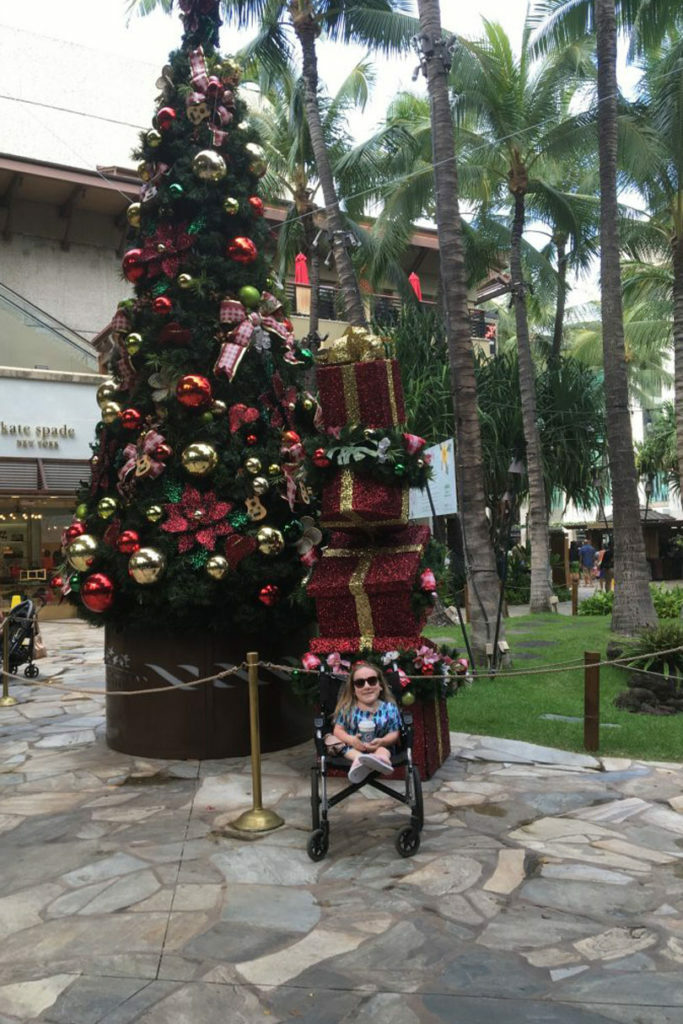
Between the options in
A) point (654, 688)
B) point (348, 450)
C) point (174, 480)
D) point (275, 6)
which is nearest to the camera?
point (348, 450)

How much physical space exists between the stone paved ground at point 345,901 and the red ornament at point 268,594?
1.33 m

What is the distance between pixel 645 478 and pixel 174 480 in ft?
110

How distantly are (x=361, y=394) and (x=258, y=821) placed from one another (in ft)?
10.3

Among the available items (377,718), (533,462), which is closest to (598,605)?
(533,462)

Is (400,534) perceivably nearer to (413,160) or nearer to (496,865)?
(496,865)

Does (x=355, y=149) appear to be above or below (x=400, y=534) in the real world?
above

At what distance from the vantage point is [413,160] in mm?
18844

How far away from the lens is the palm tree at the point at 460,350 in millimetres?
10133

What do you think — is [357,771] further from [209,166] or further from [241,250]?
[209,166]

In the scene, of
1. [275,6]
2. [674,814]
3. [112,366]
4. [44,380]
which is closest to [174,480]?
[112,366]

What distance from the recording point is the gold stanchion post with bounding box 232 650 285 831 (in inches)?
199

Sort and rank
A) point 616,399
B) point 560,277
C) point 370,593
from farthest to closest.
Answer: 1. point 560,277
2. point 616,399
3. point 370,593

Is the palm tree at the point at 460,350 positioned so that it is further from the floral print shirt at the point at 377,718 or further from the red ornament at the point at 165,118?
the floral print shirt at the point at 377,718

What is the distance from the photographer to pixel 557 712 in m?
8.39
